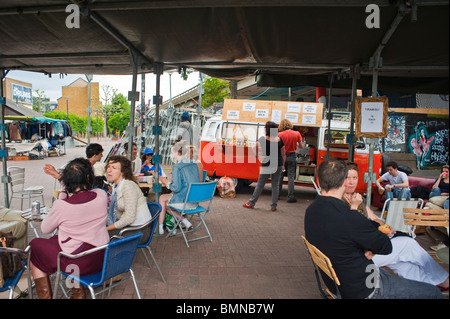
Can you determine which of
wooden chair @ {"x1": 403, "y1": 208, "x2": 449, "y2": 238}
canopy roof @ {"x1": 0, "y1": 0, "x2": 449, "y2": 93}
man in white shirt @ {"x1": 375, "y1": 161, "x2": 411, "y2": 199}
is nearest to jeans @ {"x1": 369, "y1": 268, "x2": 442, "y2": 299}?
wooden chair @ {"x1": 403, "y1": 208, "x2": 449, "y2": 238}

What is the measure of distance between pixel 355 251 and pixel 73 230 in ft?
7.36

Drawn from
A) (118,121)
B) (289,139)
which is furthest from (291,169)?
(118,121)

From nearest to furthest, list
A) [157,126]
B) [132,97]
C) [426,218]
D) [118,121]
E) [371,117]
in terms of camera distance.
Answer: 1. [426,218]
2. [371,117]
3. [132,97]
4. [157,126]
5. [118,121]

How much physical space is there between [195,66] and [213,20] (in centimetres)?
203

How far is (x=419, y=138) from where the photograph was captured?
15211 mm

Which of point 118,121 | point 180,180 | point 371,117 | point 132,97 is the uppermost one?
point 118,121

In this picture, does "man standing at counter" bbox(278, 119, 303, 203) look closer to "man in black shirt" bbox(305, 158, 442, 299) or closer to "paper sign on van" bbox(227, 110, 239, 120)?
"paper sign on van" bbox(227, 110, 239, 120)

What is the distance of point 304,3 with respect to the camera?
2.90 m

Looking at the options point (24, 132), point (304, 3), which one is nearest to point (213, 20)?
point (304, 3)

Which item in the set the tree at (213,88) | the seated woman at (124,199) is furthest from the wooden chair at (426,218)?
the tree at (213,88)

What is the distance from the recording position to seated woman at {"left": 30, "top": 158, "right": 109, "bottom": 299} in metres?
2.67

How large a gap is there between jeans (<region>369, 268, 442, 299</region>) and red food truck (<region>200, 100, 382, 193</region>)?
595cm

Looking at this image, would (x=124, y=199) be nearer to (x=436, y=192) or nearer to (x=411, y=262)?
(x=411, y=262)

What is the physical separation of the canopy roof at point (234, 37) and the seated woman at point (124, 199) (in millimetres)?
1599
